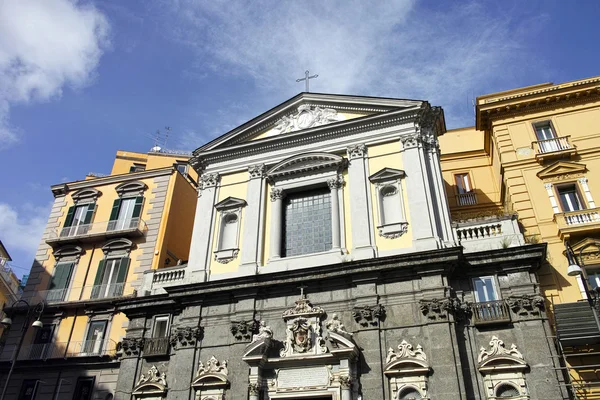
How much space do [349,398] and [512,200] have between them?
31.6 ft

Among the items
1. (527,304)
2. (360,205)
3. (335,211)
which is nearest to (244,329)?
(335,211)

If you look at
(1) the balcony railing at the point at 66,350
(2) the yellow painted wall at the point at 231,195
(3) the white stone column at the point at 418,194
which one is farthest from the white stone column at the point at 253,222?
(1) the balcony railing at the point at 66,350

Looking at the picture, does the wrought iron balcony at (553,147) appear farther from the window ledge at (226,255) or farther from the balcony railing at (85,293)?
the balcony railing at (85,293)

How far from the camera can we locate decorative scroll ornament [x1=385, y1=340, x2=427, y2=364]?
15.0 meters

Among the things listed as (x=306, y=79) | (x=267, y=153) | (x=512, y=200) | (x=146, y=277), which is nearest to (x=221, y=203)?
(x=267, y=153)

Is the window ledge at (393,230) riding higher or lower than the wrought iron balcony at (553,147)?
lower

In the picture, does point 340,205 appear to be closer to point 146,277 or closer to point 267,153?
point 267,153

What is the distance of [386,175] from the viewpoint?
739 inches

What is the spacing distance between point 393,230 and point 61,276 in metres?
16.6

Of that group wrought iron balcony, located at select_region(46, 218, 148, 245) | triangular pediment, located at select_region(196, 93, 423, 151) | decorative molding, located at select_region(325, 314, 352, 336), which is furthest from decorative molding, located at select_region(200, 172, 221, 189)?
decorative molding, located at select_region(325, 314, 352, 336)

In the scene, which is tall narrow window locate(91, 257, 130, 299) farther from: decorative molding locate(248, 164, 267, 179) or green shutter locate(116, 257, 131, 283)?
decorative molding locate(248, 164, 267, 179)

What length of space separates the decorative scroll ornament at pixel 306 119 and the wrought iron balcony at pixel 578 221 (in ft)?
29.7

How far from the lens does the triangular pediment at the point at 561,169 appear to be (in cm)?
1861

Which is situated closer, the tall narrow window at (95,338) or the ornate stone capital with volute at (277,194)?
the ornate stone capital with volute at (277,194)
